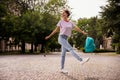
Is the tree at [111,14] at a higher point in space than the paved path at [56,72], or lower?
higher

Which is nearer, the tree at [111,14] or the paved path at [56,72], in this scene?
the paved path at [56,72]

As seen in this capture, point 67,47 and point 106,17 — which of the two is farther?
point 106,17

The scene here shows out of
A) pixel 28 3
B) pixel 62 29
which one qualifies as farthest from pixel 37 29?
pixel 62 29

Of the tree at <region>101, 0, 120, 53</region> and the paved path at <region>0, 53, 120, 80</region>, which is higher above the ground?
the tree at <region>101, 0, 120, 53</region>

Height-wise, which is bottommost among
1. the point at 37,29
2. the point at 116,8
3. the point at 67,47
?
the point at 67,47

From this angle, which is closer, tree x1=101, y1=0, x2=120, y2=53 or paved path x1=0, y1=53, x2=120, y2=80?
paved path x1=0, y1=53, x2=120, y2=80

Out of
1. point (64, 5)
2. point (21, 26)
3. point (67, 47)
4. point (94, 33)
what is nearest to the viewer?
point (67, 47)

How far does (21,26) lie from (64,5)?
1650 cm

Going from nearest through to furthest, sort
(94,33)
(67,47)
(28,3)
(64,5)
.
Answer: (67,47)
(28,3)
(64,5)
(94,33)

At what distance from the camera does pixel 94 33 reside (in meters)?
97.9

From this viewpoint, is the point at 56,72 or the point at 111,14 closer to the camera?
the point at 56,72

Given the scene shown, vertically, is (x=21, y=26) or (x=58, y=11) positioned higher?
(x=58, y=11)

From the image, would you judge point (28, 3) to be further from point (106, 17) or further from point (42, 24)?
point (106, 17)

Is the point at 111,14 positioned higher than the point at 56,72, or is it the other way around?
the point at 111,14
